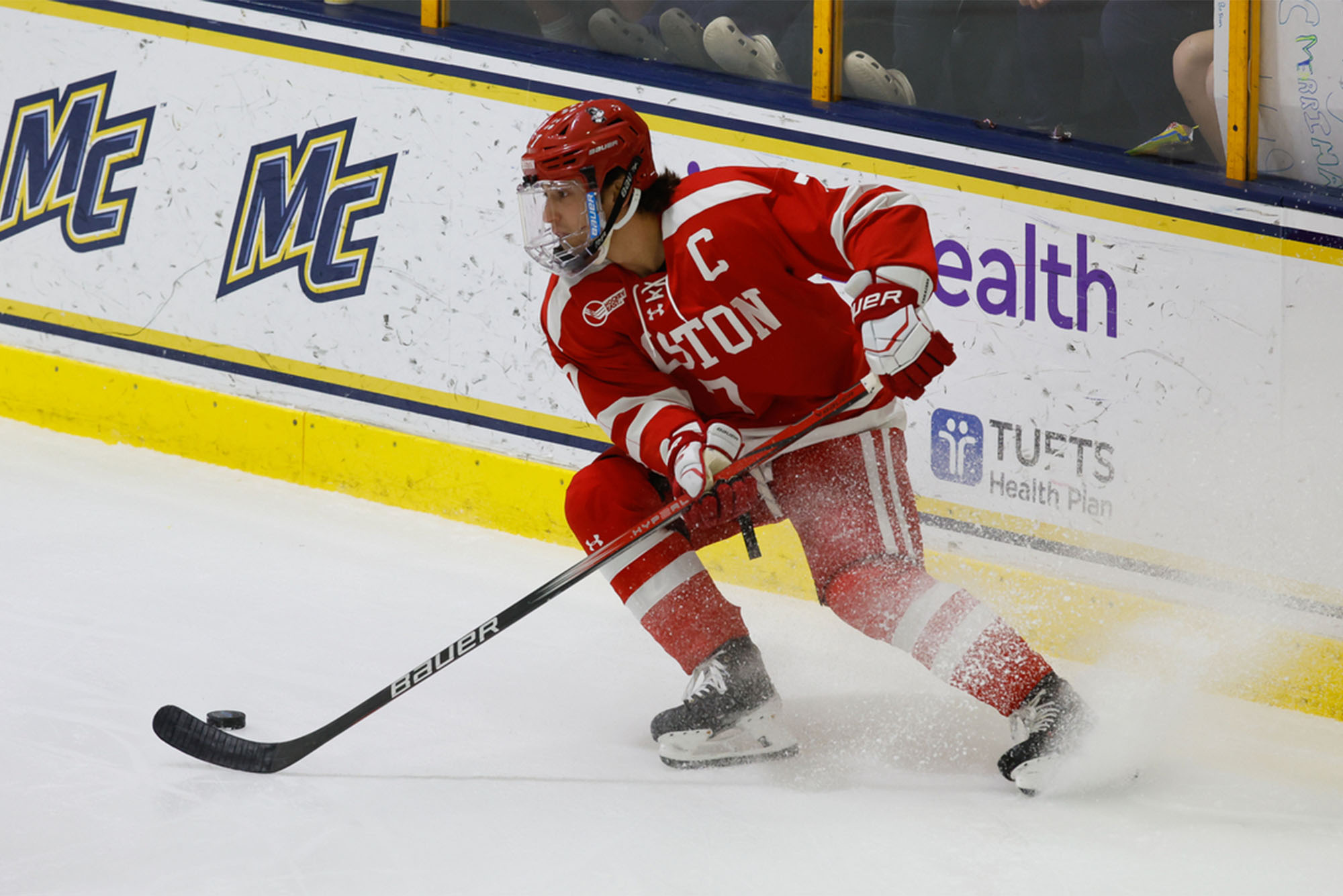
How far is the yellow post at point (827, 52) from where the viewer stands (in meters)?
3.41

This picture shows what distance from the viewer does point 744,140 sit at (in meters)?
3.45

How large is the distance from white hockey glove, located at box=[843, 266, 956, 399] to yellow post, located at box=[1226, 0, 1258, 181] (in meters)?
0.87

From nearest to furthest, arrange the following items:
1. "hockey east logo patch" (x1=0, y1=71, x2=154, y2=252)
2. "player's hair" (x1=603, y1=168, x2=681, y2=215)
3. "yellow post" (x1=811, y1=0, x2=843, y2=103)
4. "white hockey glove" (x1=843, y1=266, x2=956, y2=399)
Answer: "white hockey glove" (x1=843, y1=266, x2=956, y2=399)
"player's hair" (x1=603, y1=168, x2=681, y2=215)
"yellow post" (x1=811, y1=0, x2=843, y2=103)
"hockey east logo patch" (x1=0, y1=71, x2=154, y2=252)

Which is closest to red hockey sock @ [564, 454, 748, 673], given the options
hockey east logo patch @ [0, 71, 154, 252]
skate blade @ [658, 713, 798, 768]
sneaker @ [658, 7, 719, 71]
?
skate blade @ [658, 713, 798, 768]

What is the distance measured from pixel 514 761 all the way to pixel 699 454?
599 mm

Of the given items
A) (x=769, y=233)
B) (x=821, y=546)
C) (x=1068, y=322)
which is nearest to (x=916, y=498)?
(x=1068, y=322)

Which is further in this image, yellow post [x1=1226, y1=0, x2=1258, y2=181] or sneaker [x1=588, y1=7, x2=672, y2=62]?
sneaker [x1=588, y1=7, x2=672, y2=62]

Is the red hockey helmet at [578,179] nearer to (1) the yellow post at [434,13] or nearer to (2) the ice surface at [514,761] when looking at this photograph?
(2) the ice surface at [514,761]

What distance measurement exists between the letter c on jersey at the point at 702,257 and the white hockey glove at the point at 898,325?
24cm

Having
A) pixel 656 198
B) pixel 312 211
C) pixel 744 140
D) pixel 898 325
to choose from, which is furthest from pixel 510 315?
pixel 898 325

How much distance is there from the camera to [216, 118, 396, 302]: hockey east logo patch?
4004mm

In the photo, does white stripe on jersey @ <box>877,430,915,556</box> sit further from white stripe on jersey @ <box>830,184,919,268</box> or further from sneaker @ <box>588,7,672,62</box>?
sneaker @ <box>588,7,672,62</box>

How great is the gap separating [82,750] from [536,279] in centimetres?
156

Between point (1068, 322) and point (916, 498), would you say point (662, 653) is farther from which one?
point (1068, 322)
